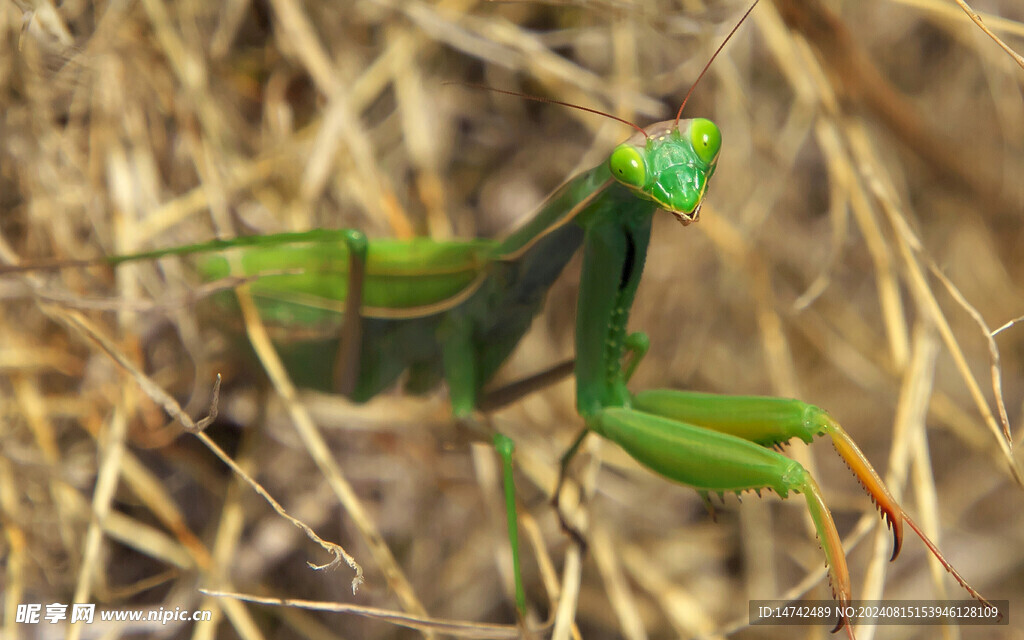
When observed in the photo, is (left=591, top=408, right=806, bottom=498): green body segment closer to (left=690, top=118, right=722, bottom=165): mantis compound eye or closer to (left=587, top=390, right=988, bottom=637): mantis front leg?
(left=587, top=390, right=988, bottom=637): mantis front leg

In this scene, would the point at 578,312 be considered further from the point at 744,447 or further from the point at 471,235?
the point at 471,235

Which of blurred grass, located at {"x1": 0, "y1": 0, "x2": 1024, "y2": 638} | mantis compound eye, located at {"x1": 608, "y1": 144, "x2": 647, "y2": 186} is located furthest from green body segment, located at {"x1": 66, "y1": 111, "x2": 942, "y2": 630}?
blurred grass, located at {"x1": 0, "y1": 0, "x2": 1024, "y2": 638}

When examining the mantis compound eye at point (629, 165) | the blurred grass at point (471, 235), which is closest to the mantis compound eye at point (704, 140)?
the mantis compound eye at point (629, 165)

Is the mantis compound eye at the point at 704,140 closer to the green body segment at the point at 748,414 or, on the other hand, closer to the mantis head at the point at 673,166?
the mantis head at the point at 673,166

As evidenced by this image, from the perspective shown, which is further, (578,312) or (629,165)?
(578,312)

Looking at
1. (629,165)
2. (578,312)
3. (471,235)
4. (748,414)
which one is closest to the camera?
(629,165)

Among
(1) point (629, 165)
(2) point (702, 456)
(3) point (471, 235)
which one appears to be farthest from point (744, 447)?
(3) point (471, 235)
